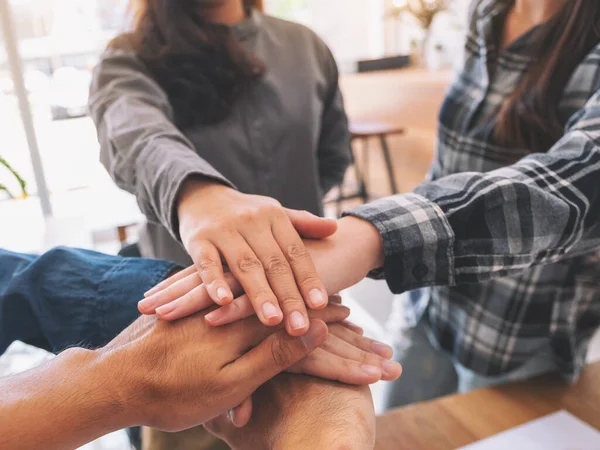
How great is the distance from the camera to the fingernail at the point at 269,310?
1.87 ft

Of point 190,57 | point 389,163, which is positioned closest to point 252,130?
point 190,57

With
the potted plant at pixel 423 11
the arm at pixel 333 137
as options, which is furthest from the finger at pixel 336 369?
the potted plant at pixel 423 11

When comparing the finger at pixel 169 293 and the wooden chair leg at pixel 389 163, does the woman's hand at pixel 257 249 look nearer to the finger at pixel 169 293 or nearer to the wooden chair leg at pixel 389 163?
the finger at pixel 169 293

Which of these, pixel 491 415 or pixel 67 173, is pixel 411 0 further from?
pixel 491 415

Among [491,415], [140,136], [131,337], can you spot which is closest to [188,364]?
[131,337]

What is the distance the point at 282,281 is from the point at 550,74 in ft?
2.12

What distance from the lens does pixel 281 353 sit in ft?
1.89

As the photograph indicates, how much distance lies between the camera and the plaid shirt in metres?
0.67

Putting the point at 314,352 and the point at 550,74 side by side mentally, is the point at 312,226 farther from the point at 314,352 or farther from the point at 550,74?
the point at 550,74

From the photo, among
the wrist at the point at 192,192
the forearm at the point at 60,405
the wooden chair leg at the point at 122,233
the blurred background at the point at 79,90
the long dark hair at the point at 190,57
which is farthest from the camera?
the wooden chair leg at the point at 122,233

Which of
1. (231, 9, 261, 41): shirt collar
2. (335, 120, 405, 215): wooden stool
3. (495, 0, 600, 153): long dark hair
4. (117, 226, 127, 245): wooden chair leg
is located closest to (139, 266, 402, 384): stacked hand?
(495, 0, 600, 153): long dark hair

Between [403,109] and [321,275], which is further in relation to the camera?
[403,109]

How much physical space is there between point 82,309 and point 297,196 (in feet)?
1.71

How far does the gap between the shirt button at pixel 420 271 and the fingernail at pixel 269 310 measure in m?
0.21
